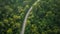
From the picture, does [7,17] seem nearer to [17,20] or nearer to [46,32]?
[17,20]

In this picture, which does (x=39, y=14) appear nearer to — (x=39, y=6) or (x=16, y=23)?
(x=39, y=6)

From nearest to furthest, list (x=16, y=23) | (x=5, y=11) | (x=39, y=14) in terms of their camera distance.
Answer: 1. (x=5, y=11)
2. (x=16, y=23)
3. (x=39, y=14)

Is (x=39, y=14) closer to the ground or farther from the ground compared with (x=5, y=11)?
closer to the ground

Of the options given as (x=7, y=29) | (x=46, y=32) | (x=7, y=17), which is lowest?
(x=46, y=32)

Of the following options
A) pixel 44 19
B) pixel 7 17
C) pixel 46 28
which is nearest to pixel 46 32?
pixel 46 28

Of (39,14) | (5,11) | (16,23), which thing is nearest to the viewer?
(5,11)

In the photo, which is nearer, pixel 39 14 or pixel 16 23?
pixel 16 23

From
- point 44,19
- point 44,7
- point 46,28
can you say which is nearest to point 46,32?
point 46,28
